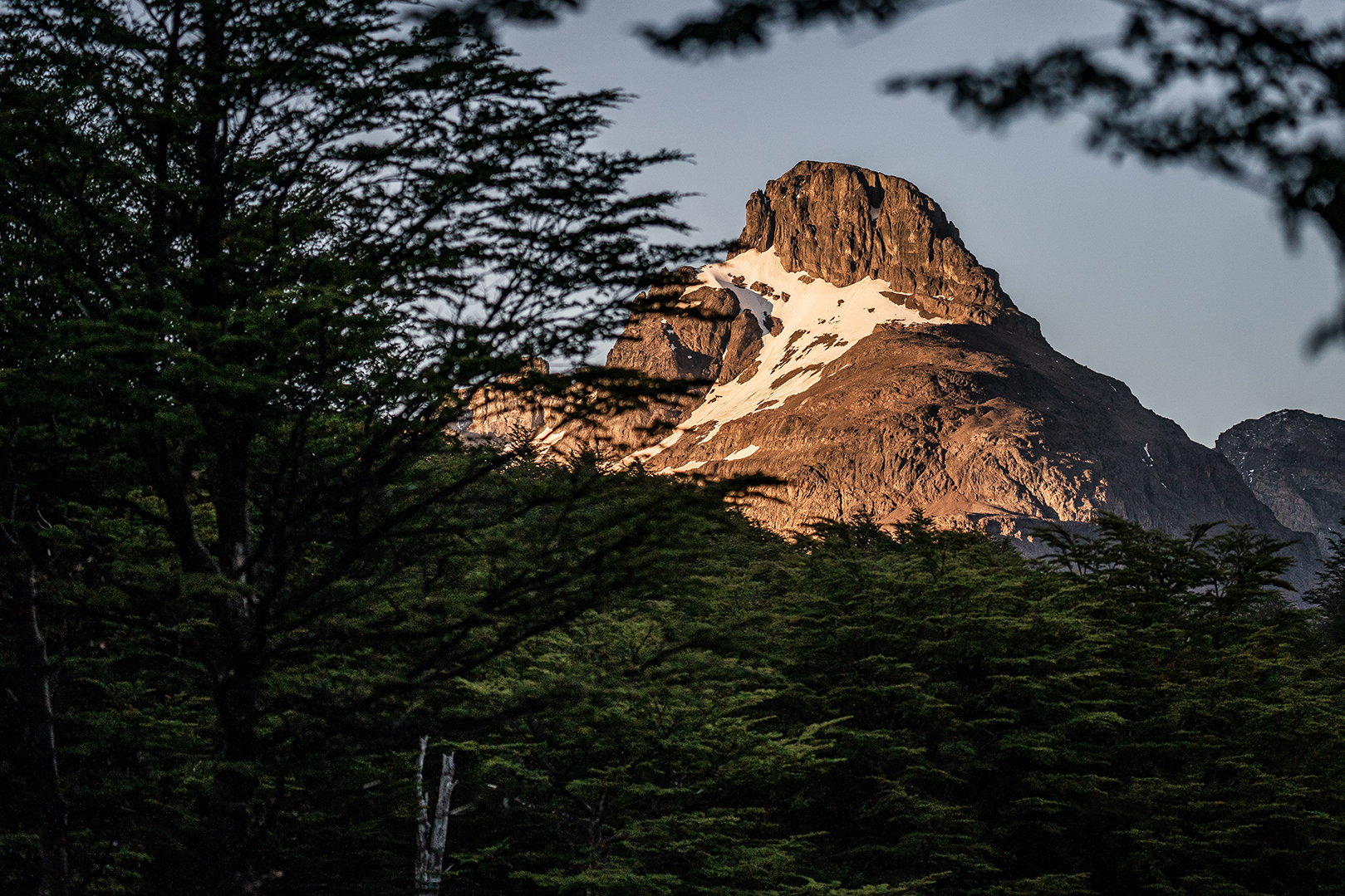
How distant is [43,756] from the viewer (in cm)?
864

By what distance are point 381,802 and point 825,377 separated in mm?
158219

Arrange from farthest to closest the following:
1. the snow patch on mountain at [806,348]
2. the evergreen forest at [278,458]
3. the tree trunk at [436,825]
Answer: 1. the snow patch on mountain at [806,348]
2. the tree trunk at [436,825]
3. the evergreen forest at [278,458]

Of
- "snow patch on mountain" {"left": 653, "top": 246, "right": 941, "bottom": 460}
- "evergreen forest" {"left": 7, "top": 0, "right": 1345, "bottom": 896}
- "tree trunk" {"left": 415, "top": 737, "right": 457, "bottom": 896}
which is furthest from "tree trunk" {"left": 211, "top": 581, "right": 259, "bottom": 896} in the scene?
"snow patch on mountain" {"left": 653, "top": 246, "right": 941, "bottom": 460}

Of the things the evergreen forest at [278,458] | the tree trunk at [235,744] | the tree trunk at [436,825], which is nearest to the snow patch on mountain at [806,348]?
the tree trunk at [436,825]

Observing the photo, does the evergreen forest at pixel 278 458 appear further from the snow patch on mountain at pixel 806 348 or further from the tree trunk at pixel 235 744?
the snow patch on mountain at pixel 806 348

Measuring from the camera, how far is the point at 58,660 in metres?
9.02

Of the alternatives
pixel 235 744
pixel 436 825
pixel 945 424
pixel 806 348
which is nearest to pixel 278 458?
pixel 235 744

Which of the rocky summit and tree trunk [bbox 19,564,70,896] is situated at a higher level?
the rocky summit

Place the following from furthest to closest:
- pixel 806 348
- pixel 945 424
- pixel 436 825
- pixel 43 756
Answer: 1. pixel 806 348
2. pixel 945 424
3. pixel 436 825
4. pixel 43 756

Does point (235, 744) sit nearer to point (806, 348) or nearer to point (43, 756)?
point (43, 756)

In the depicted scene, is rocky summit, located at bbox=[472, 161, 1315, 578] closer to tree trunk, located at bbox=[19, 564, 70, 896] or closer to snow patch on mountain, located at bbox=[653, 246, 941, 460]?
snow patch on mountain, located at bbox=[653, 246, 941, 460]

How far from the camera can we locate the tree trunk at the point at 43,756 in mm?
8141

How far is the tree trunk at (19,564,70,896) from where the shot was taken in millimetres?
8141

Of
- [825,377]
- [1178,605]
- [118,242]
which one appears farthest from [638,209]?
[825,377]
